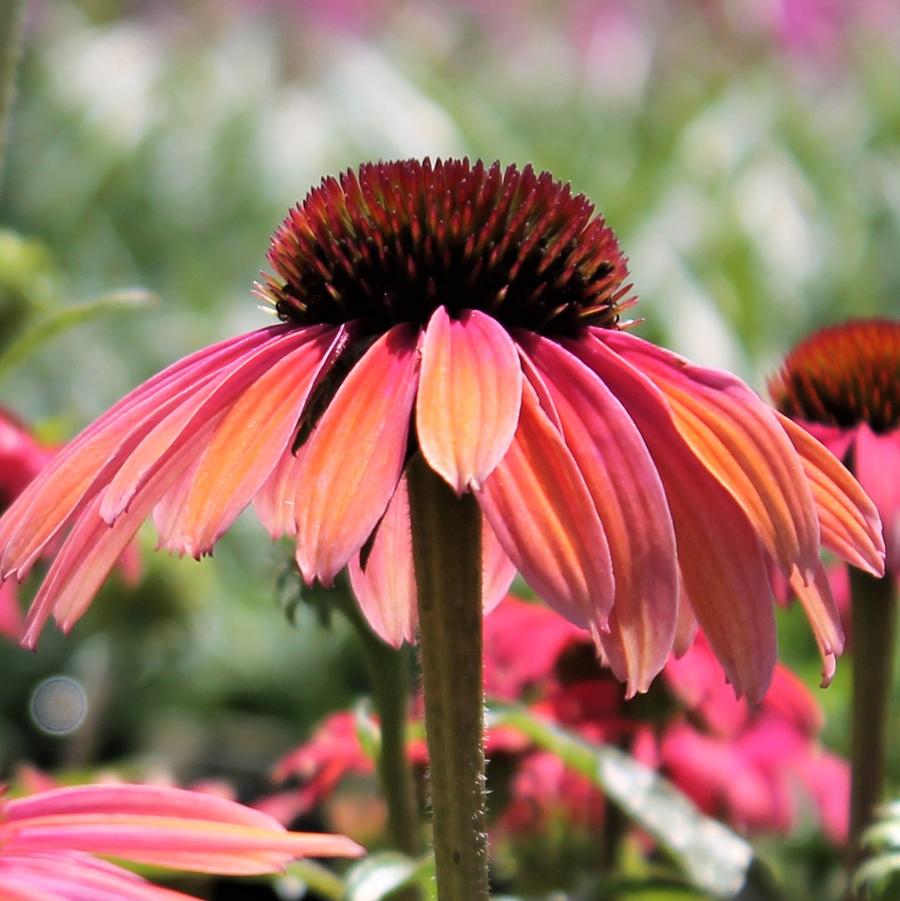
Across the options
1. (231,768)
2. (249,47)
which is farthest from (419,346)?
(249,47)

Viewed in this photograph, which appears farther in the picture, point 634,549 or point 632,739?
point 632,739

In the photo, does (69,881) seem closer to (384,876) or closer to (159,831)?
(159,831)

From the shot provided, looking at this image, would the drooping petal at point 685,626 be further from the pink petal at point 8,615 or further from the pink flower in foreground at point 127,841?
the pink petal at point 8,615

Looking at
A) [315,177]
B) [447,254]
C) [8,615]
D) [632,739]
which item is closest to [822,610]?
[447,254]

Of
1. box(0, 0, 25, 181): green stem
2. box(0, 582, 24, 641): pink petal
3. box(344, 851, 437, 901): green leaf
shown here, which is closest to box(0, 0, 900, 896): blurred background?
box(0, 582, 24, 641): pink petal

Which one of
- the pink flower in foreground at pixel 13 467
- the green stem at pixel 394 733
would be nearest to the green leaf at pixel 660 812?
the green stem at pixel 394 733

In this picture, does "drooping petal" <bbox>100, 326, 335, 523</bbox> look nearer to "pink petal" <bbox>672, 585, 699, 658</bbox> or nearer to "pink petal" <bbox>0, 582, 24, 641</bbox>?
"pink petal" <bbox>672, 585, 699, 658</bbox>
